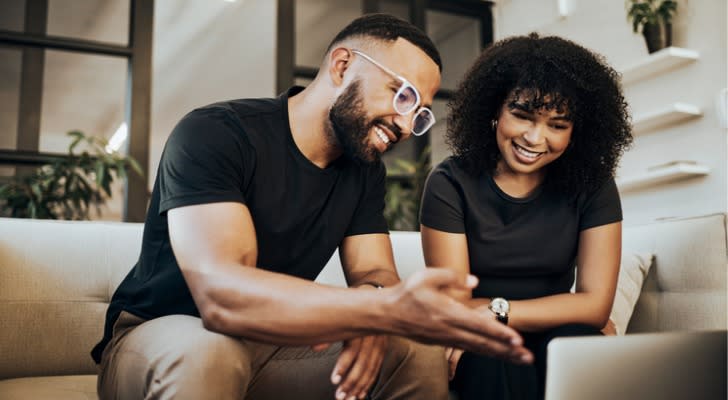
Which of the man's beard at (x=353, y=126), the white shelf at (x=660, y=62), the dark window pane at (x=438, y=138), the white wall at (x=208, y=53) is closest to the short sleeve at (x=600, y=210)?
the man's beard at (x=353, y=126)

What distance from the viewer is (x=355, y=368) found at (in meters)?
1.04

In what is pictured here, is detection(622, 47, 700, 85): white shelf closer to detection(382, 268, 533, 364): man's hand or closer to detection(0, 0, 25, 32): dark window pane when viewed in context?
detection(382, 268, 533, 364): man's hand

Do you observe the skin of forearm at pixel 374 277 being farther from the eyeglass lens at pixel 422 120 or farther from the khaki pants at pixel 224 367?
the eyeglass lens at pixel 422 120

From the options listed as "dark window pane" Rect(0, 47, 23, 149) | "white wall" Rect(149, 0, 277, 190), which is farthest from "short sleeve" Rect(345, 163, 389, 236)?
"white wall" Rect(149, 0, 277, 190)

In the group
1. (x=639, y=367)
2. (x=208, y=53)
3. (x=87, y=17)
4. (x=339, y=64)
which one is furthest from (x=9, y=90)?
(x=639, y=367)

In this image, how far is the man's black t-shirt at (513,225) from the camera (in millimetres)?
1506

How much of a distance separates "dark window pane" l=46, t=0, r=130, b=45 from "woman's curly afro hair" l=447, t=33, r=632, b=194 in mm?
3480

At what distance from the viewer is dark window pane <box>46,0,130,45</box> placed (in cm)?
436

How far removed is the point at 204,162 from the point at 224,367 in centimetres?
35

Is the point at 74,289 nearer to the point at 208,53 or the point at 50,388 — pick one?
the point at 50,388

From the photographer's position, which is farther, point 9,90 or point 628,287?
point 9,90

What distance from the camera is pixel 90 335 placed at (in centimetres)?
155

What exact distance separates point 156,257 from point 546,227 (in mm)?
829

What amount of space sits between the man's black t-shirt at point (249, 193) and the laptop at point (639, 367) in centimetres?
58
